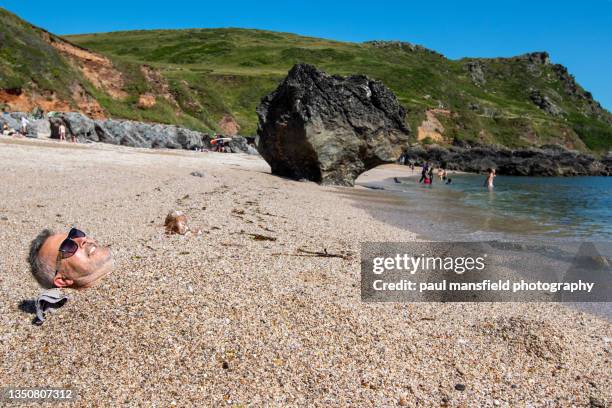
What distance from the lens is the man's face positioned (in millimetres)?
3738

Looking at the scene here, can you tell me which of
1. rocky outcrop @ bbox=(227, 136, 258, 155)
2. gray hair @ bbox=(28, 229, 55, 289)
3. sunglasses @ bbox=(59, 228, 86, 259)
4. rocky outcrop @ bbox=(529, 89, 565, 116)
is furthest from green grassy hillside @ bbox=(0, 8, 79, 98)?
rocky outcrop @ bbox=(529, 89, 565, 116)

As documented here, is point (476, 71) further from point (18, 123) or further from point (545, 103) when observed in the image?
point (18, 123)

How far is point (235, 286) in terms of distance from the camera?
4.06 meters

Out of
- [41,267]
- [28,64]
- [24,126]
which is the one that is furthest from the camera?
[28,64]

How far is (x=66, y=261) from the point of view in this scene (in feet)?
12.2

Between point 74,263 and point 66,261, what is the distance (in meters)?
0.06

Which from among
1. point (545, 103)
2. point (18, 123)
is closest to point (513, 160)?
point (18, 123)

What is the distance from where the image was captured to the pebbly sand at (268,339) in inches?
110

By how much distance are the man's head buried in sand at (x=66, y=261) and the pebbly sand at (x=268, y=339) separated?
5.0 inches

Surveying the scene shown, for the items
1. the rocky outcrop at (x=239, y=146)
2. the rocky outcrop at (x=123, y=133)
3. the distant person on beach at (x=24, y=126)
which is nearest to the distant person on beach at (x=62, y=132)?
the rocky outcrop at (x=123, y=133)

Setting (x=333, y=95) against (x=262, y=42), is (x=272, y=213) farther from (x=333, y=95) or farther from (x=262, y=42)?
(x=262, y=42)

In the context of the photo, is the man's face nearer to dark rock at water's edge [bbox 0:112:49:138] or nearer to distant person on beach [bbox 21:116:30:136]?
dark rock at water's edge [bbox 0:112:49:138]

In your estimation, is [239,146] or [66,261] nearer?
[66,261]

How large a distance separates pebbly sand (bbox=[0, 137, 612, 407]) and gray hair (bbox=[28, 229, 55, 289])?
11cm
